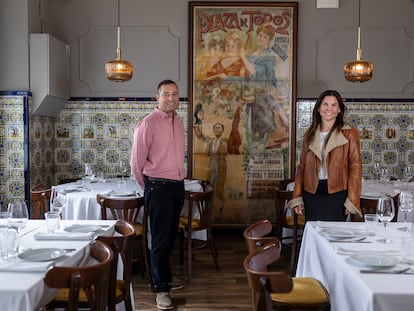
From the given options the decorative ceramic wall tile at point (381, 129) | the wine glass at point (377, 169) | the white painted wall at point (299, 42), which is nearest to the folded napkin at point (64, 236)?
the white painted wall at point (299, 42)

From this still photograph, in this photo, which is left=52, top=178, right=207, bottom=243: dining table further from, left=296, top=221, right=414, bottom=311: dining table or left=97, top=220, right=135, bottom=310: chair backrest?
left=296, top=221, right=414, bottom=311: dining table

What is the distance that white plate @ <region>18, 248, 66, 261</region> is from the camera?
2547 mm

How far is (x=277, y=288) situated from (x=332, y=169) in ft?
6.38

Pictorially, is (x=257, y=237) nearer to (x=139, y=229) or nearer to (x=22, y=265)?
(x=22, y=265)

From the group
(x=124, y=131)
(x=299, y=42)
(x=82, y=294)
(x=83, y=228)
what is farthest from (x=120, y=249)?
(x=299, y=42)

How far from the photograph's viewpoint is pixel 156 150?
175 inches

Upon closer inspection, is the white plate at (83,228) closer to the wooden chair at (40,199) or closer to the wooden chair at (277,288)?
the wooden chair at (277,288)

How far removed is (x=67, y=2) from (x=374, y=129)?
186 inches

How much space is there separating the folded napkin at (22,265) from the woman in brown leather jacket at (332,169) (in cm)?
220

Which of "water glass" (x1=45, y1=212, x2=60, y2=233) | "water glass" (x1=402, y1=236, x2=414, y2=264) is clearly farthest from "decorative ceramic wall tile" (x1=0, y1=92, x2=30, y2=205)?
"water glass" (x1=402, y1=236, x2=414, y2=264)

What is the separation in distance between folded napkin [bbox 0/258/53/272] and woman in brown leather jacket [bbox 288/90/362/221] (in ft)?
→ 7.22

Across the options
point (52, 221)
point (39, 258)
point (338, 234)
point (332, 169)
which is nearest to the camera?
point (39, 258)

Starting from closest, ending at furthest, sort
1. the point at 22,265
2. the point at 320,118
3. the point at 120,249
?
the point at 22,265 < the point at 120,249 < the point at 320,118

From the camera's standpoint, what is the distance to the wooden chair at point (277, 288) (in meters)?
2.15
